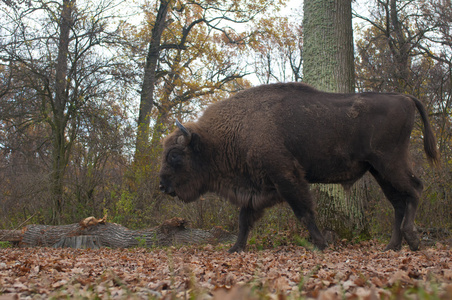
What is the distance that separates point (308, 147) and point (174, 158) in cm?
250

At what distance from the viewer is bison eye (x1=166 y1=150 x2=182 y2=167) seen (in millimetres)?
7516

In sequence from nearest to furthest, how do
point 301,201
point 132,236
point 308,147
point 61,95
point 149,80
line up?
point 301,201, point 308,147, point 132,236, point 61,95, point 149,80

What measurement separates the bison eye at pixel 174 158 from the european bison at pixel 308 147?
360 mm

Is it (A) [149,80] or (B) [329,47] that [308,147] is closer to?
(B) [329,47]

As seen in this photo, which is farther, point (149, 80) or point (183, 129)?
point (149, 80)

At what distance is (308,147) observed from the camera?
6664 mm

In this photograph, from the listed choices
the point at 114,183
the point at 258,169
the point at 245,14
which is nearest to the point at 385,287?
the point at 258,169

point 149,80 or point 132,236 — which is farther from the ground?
point 149,80

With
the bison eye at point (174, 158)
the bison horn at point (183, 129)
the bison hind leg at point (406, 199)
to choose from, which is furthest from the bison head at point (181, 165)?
the bison hind leg at point (406, 199)

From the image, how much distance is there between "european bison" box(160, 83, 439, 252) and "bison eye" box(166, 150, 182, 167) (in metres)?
0.36

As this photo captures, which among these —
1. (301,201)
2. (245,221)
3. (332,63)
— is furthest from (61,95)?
(301,201)

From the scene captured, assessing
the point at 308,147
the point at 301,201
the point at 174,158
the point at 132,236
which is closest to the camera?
the point at 301,201

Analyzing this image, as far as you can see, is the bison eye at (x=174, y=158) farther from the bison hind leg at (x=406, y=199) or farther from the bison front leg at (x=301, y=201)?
the bison hind leg at (x=406, y=199)

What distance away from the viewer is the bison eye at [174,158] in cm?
752
